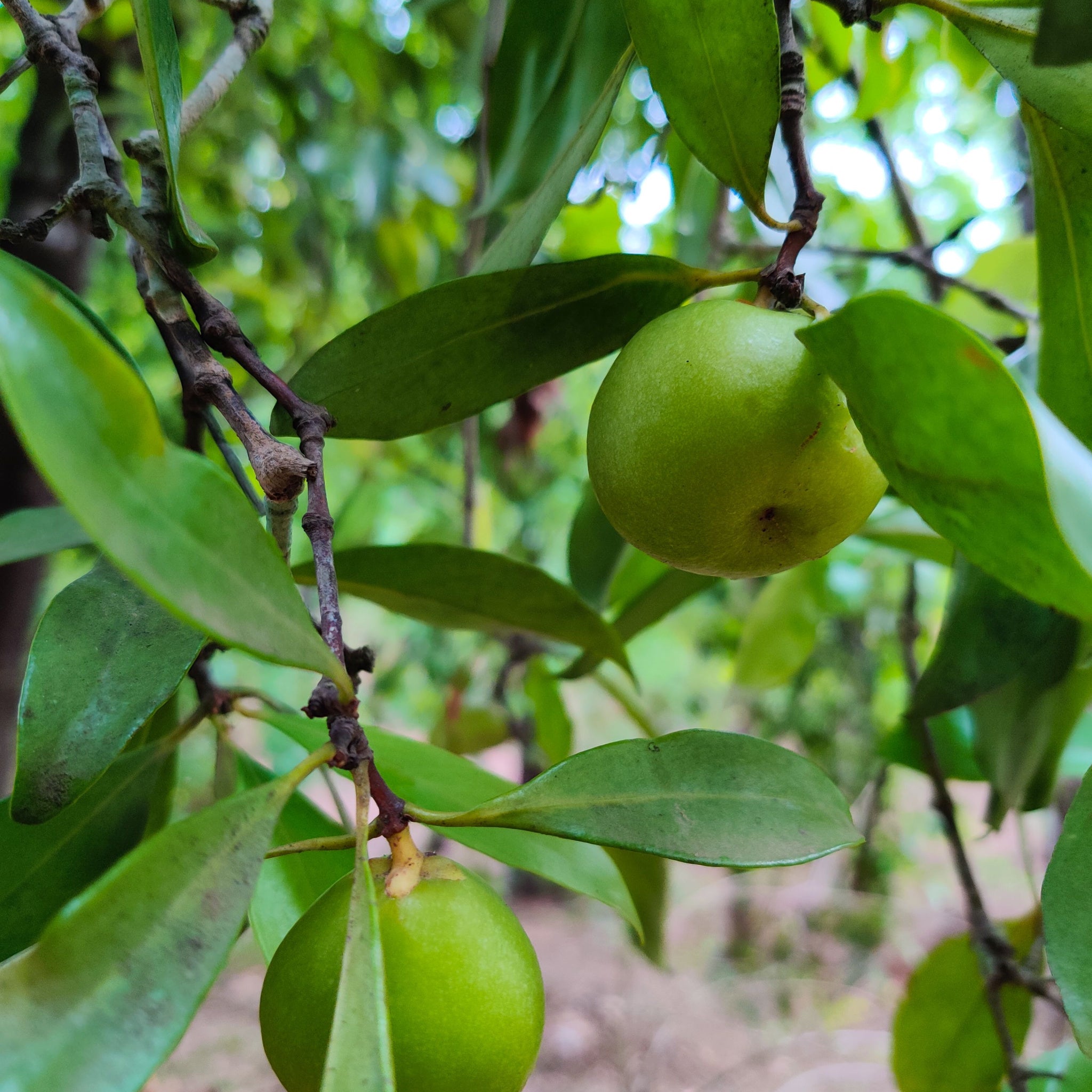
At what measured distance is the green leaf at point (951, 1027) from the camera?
745 millimetres

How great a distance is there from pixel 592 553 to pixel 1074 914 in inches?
16.4

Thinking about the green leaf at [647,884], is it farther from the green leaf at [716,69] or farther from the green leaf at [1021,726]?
the green leaf at [716,69]

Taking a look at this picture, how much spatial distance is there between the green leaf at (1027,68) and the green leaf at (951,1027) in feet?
2.20

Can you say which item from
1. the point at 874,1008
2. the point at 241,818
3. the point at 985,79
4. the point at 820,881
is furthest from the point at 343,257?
the point at 820,881

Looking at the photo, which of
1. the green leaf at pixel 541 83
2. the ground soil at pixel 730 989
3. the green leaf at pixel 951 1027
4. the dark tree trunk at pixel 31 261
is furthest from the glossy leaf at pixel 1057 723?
the ground soil at pixel 730 989

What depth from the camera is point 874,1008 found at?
2949mm

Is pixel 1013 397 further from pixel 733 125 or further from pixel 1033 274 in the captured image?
pixel 1033 274

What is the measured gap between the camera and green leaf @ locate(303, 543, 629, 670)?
56 centimetres

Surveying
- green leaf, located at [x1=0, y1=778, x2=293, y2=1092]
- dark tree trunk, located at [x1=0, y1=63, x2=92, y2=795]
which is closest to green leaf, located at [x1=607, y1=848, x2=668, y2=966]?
green leaf, located at [x1=0, y1=778, x2=293, y2=1092]

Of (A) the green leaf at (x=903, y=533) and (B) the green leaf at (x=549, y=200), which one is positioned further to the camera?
(A) the green leaf at (x=903, y=533)

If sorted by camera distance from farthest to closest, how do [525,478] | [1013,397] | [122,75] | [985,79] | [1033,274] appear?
[525,478] → [985,79] → [122,75] → [1033,274] → [1013,397]

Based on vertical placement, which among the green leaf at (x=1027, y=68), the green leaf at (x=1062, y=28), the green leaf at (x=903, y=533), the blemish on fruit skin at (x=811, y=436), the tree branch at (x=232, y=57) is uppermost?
the tree branch at (x=232, y=57)

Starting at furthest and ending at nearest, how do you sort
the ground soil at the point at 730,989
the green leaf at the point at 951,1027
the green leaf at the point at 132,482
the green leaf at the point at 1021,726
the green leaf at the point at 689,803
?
1. the ground soil at the point at 730,989
2. the green leaf at the point at 951,1027
3. the green leaf at the point at 1021,726
4. the green leaf at the point at 689,803
5. the green leaf at the point at 132,482

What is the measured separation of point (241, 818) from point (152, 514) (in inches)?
4.3
